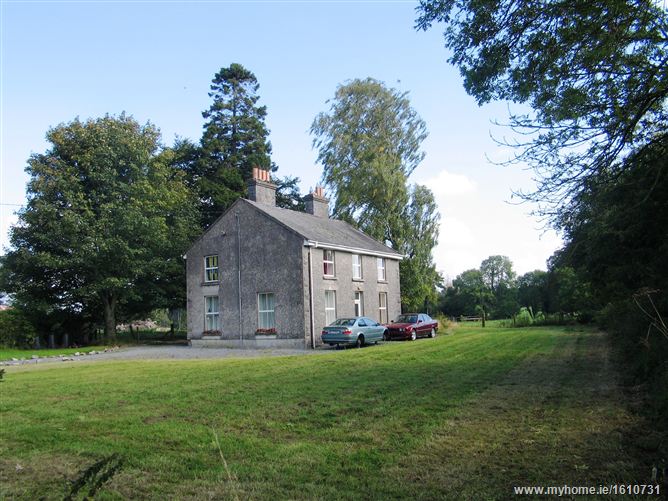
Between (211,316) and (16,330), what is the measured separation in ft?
37.9

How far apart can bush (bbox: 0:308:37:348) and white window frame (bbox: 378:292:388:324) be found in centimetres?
2129

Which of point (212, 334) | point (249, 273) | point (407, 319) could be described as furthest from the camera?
point (212, 334)

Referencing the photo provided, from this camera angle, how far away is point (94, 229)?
3070 centimetres

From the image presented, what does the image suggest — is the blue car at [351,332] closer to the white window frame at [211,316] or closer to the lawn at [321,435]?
the white window frame at [211,316]

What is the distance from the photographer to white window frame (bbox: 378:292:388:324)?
33.4 meters

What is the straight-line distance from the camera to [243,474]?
5.33 m

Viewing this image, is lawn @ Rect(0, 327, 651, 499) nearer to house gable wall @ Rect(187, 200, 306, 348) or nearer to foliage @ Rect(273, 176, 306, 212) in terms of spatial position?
house gable wall @ Rect(187, 200, 306, 348)

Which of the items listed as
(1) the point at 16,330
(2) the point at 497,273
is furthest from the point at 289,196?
(2) the point at 497,273

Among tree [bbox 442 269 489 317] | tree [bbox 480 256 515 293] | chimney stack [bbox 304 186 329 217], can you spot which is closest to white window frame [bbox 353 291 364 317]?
chimney stack [bbox 304 186 329 217]

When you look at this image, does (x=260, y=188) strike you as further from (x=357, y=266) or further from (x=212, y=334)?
(x=212, y=334)

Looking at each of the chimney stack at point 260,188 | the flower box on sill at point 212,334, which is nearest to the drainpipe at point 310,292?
the chimney stack at point 260,188

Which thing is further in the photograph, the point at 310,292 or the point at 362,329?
the point at 310,292

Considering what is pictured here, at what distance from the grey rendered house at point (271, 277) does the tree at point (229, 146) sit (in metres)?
13.7

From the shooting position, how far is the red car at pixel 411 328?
27.7 metres
